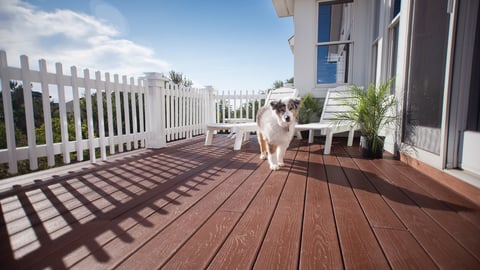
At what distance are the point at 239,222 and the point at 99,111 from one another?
2.62m

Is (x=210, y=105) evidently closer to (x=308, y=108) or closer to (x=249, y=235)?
(x=308, y=108)

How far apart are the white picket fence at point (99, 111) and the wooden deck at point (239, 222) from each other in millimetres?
468

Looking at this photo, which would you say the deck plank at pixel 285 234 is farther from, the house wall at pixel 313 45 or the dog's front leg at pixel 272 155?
the house wall at pixel 313 45

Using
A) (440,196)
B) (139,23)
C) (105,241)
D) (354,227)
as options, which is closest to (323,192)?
(354,227)

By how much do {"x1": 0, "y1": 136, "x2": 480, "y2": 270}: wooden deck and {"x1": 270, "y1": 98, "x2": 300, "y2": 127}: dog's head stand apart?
0.57 metres

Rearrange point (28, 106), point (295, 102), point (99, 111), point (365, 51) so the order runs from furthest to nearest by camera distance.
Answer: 1. point (365, 51)
2. point (99, 111)
3. point (295, 102)
4. point (28, 106)

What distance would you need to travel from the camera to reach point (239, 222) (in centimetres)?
127

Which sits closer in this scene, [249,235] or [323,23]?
[249,235]

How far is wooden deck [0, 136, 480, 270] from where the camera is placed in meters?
0.94

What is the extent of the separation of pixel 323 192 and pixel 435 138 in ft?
4.22

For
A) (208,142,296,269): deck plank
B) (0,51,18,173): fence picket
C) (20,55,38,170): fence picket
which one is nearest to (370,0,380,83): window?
(208,142,296,269): deck plank

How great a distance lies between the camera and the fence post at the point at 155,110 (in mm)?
3840

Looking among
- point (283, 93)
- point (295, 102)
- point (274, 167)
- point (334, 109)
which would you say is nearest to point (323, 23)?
point (283, 93)

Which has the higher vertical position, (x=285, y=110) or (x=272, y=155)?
(x=285, y=110)
